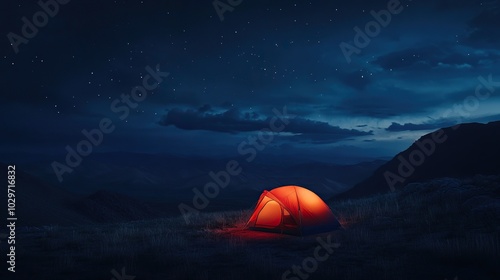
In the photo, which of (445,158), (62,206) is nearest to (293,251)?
(62,206)

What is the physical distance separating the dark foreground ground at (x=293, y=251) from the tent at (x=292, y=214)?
0.56 metres

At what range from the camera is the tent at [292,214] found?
13.6 metres

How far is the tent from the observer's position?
44.7ft

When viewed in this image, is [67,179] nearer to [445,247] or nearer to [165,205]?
[165,205]

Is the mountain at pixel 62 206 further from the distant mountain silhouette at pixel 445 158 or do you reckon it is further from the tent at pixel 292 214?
the distant mountain silhouette at pixel 445 158
